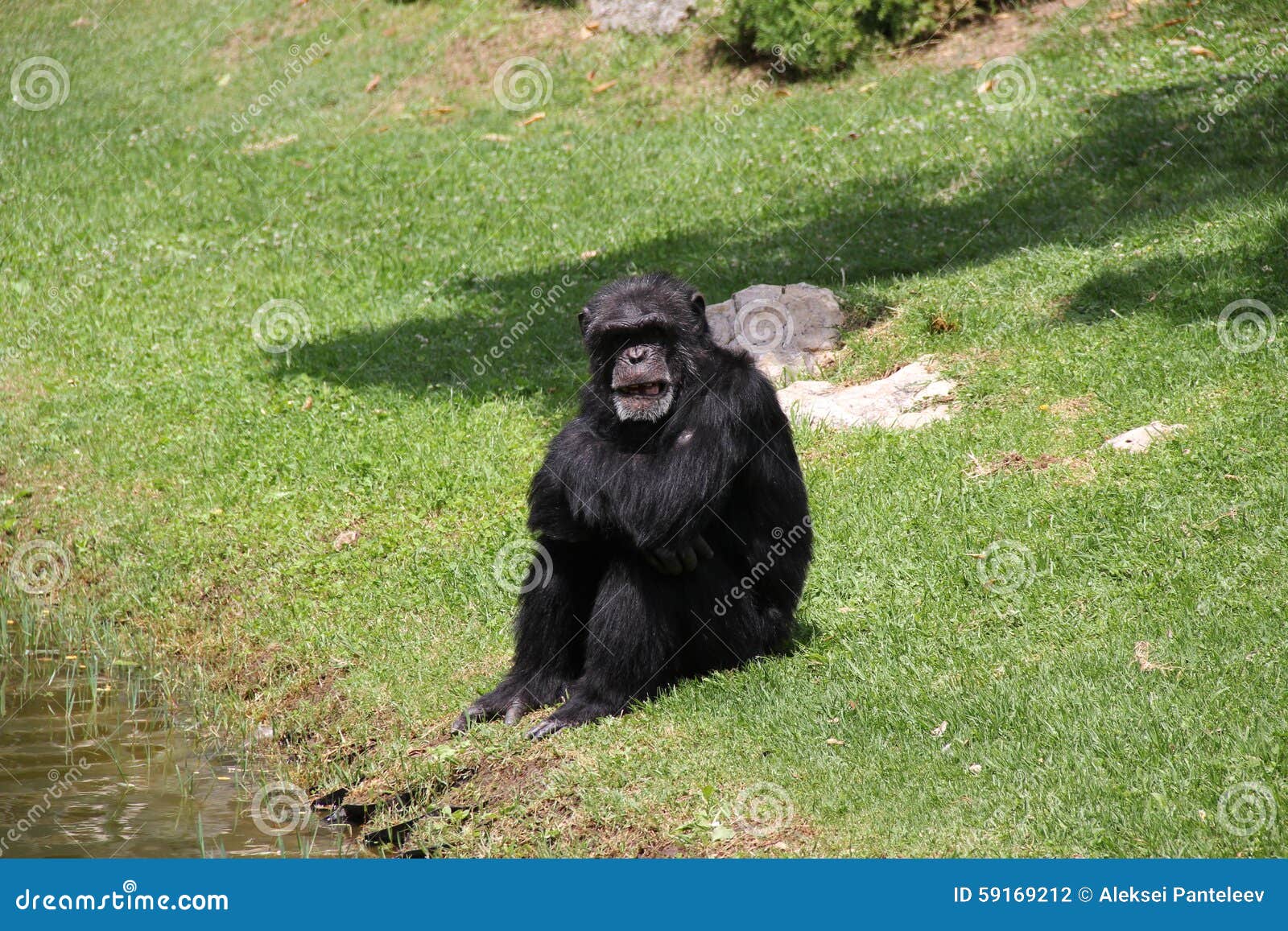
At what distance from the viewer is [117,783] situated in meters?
6.81

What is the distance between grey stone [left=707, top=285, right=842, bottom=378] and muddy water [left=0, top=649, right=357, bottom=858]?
16.7 ft

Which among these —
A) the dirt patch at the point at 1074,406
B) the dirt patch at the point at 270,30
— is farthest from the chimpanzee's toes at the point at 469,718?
the dirt patch at the point at 270,30

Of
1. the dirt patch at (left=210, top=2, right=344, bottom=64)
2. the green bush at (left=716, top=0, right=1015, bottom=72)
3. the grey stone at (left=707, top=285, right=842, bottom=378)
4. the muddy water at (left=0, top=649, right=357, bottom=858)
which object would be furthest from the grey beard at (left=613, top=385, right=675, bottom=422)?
the dirt patch at (left=210, top=2, right=344, bottom=64)

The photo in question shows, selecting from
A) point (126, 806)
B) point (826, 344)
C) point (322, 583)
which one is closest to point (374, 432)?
point (322, 583)

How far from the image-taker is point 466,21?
21469 mm

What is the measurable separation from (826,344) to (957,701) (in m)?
5.14

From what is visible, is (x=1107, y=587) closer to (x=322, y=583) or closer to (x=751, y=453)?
(x=751, y=453)

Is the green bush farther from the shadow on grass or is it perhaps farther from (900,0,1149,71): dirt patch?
the shadow on grass

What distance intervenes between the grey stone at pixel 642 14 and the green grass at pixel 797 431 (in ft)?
1.11

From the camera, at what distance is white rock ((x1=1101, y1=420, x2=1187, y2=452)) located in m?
8.00

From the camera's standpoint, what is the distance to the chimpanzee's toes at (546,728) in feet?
20.4

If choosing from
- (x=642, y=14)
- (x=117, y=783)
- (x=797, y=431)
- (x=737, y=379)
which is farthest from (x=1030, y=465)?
(x=642, y=14)

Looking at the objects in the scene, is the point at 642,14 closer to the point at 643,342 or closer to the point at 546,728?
the point at 643,342

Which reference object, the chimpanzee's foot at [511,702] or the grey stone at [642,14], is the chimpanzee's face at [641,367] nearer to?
the chimpanzee's foot at [511,702]
